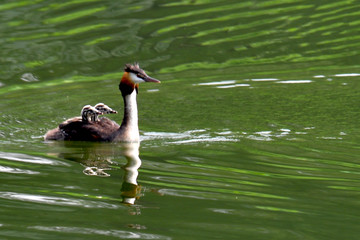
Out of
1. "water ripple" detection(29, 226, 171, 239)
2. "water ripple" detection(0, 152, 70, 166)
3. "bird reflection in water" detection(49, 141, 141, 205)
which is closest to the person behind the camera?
"water ripple" detection(29, 226, 171, 239)

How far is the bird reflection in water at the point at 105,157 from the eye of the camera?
27.9 feet

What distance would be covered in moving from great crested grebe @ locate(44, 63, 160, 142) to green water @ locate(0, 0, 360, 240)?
20 centimetres

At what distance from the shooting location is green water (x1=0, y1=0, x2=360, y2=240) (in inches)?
286

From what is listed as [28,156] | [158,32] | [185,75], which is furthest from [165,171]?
[158,32]

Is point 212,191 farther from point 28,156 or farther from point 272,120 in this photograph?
point 272,120

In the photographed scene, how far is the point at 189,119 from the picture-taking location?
1246 cm

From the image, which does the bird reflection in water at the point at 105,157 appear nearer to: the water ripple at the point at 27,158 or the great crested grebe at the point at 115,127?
the great crested grebe at the point at 115,127

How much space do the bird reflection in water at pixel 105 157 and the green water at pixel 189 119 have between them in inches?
1.0

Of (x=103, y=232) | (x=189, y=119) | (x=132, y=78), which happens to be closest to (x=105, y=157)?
(x=132, y=78)

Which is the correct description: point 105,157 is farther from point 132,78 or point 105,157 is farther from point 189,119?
point 189,119

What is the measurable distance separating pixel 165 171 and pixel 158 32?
10.1m

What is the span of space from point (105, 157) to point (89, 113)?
1.28 meters

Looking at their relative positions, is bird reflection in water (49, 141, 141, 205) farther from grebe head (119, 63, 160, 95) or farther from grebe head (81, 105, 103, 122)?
grebe head (119, 63, 160, 95)

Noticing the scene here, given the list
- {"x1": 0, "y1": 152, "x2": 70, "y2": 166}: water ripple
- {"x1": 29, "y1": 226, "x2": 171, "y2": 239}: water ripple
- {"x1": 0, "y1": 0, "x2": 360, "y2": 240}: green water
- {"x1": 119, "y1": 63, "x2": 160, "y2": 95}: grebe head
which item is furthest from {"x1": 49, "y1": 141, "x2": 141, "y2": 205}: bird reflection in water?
{"x1": 29, "y1": 226, "x2": 171, "y2": 239}: water ripple
